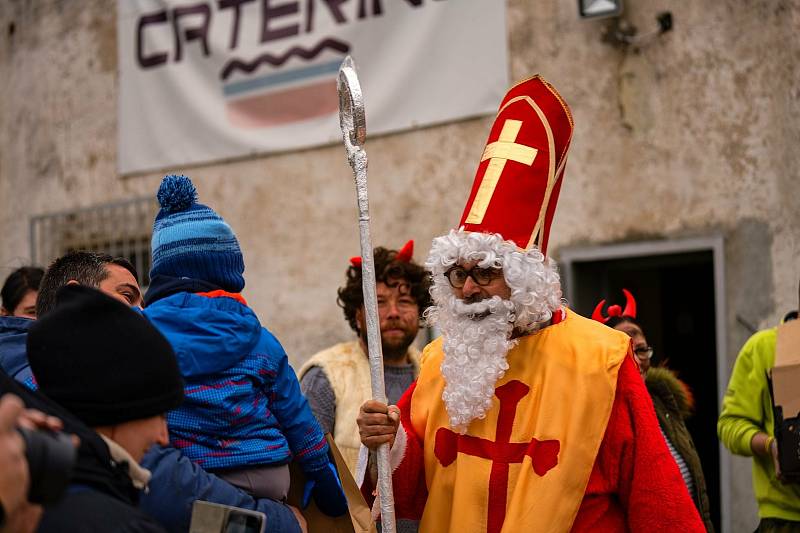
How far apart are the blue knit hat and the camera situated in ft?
4.38

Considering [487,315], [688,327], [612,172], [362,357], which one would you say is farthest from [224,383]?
[688,327]

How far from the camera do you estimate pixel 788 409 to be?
4.57 m

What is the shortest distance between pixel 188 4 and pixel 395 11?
1.90 metres

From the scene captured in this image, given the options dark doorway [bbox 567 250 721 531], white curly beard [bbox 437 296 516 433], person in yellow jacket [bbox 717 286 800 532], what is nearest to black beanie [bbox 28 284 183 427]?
white curly beard [bbox 437 296 516 433]

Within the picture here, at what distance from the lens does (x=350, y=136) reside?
12.0 feet

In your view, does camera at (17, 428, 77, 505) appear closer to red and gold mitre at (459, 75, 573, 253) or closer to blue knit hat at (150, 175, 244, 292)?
blue knit hat at (150, 175, 244, 292)

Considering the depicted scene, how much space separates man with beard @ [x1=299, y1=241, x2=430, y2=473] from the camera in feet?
15.9

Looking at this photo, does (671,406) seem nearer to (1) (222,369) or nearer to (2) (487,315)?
(2) (487,315)

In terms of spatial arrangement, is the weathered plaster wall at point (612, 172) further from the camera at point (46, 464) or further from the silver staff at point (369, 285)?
the camera at point (46, 464)

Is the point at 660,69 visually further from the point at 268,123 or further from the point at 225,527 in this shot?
the point at 225,527

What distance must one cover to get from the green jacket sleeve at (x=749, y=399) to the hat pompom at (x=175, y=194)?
2.82 m

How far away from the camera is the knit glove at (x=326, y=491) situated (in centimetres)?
327

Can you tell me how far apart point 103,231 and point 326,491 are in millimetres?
6421

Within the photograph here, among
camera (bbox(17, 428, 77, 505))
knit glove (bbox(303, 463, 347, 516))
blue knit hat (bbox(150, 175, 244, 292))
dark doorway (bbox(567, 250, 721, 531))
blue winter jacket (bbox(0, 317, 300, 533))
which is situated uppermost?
blue knit hat (bbox(150, 175, 244, 292))
